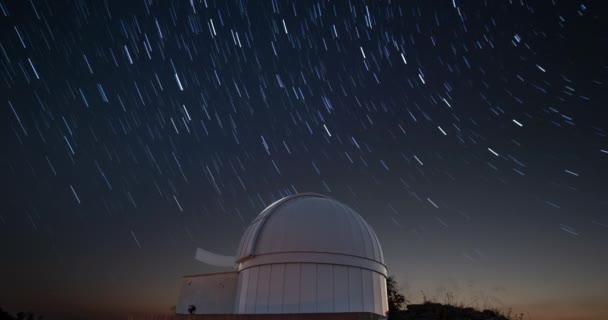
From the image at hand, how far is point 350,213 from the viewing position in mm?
12883

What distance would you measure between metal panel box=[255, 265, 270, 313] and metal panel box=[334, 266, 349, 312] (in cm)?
207

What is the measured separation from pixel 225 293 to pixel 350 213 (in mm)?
5418

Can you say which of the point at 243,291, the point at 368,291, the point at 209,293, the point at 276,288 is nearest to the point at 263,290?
the point at 276,288

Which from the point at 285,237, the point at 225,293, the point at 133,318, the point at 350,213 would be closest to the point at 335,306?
the point at 285,237

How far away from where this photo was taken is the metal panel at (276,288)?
10.2m

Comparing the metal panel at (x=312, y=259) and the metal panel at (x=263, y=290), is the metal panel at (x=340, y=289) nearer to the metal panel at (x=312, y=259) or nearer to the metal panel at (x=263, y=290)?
the metal panel at (x=312, y=259)

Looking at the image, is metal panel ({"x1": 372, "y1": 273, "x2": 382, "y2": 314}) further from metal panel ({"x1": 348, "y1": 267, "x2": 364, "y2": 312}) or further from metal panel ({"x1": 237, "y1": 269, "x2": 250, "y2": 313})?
metal panel ({"x1": 237, "y1": 269, "x2": 250, "y2": 313})

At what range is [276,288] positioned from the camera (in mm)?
10461

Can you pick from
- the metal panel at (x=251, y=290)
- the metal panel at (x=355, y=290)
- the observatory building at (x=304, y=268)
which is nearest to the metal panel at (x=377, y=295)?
the observatory building at (x=304, y=268)

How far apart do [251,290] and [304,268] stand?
1.96 m

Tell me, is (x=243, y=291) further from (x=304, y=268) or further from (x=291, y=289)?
(x=304, y=268)

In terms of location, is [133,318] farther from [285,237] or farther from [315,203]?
[315,203]

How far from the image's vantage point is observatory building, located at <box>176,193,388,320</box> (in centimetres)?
1026

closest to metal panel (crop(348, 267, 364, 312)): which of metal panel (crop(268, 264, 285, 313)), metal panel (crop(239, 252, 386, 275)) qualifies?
metal panel (crop(239, 252, 386, 275))
